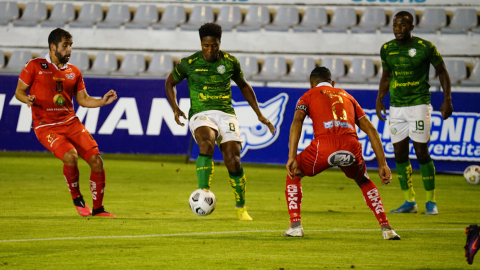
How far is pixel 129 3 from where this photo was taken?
21.3 m

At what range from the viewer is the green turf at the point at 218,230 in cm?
506

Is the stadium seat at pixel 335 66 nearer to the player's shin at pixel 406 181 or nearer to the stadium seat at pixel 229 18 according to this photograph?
the stadium seat at pixel 229 18

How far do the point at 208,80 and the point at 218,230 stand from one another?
1819mm

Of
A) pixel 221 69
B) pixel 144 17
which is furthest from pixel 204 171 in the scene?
pixel 144 17

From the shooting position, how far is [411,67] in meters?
8.77

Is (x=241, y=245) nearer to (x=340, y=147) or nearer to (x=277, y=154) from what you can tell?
(x=340, y=147)

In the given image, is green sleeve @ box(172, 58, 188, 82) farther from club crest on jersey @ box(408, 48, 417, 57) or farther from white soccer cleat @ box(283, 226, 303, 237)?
club crest on jersey @ box(408, 48, 417, 57)

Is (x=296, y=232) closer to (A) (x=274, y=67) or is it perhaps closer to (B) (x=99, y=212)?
(B) (x=99, y=212)

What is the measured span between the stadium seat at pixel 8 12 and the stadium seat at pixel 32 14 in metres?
0.21

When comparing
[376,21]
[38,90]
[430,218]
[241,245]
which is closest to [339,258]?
[241,245]

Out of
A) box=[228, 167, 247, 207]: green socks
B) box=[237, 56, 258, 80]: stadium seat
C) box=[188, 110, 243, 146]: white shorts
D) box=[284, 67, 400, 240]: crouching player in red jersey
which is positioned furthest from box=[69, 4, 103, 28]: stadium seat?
box=[284, 67, 400, 240]: crouching player in red jersey

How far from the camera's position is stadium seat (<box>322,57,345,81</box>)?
19.0m

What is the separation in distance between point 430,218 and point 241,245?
3.18 metres

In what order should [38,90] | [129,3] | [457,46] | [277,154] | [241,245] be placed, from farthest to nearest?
[129,3]
[457,46]
[277,154]
[38,90]
[241,245]
